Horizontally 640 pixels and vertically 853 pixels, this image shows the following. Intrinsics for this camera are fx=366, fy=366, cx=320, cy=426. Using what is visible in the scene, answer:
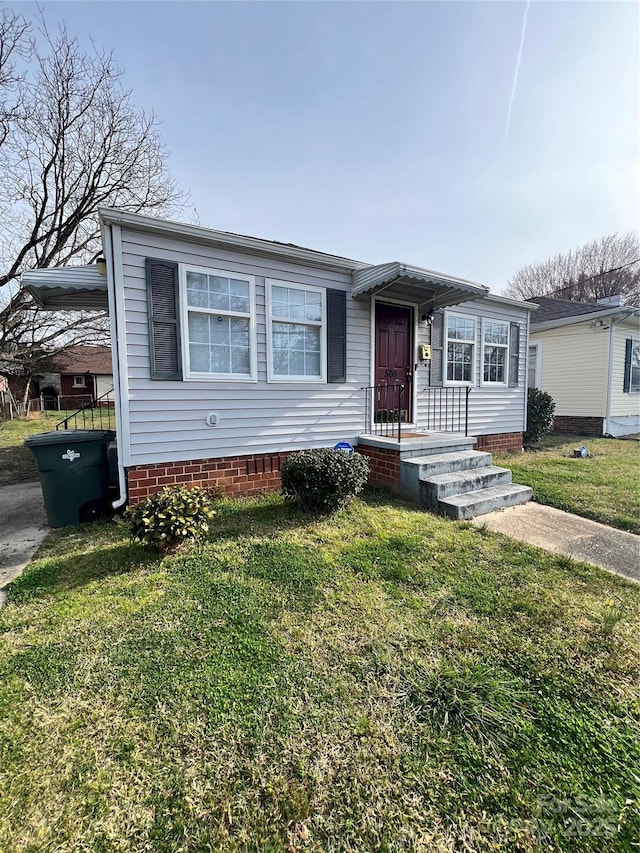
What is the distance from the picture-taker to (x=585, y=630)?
2316mm

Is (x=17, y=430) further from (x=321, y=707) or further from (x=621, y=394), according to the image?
(x=621, y=394)

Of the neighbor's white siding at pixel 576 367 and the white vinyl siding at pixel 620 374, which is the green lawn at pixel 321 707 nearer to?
the neighbor's white siding at pixel 576 367

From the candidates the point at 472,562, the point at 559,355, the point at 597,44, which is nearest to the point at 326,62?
the point at 597,44

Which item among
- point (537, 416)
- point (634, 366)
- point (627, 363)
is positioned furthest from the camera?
point (634, 366)

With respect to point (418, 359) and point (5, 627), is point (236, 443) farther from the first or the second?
point (418, 359)

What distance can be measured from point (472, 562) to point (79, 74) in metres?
14.3

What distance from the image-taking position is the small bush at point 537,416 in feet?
27.9

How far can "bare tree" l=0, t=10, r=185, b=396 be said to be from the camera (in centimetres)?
901

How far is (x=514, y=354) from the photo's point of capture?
7809mm

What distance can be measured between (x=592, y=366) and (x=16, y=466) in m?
15.0

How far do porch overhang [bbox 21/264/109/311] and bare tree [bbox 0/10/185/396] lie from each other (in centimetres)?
497

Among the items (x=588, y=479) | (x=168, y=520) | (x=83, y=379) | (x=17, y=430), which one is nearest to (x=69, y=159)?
(x=17, y=430)

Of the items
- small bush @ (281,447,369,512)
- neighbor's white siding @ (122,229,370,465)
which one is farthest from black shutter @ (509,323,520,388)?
small bush @ (281,447,369,512)

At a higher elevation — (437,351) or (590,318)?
(590,318)
